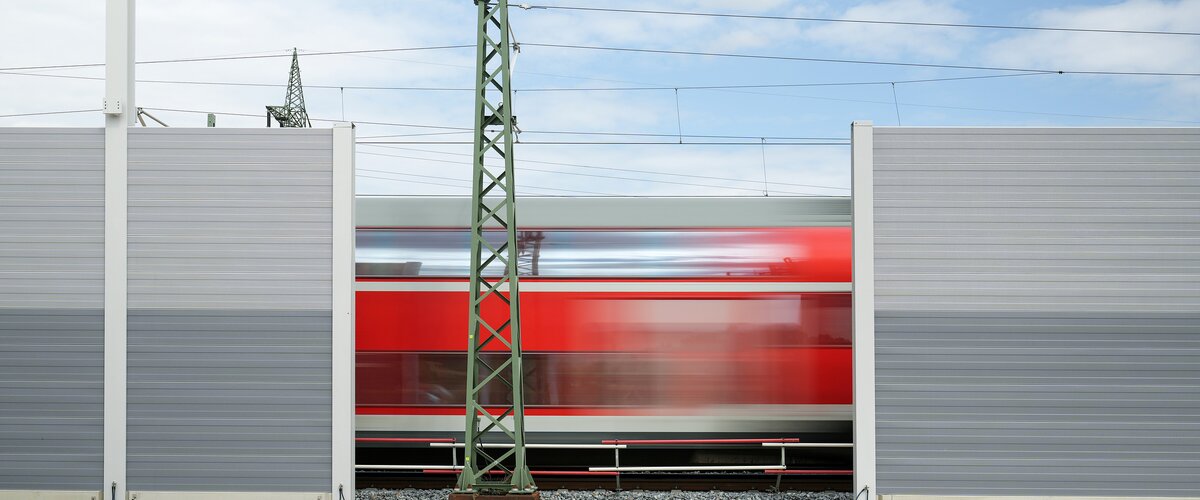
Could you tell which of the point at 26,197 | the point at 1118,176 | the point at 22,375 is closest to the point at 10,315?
the point at 22,375

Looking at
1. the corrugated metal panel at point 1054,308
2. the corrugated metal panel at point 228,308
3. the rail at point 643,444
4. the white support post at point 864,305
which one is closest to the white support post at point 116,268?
the corrugated metal panel at point 228,308

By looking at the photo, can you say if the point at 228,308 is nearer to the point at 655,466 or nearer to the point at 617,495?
the point at 617,495

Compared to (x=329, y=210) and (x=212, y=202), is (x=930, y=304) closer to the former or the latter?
(x=329, y=210)

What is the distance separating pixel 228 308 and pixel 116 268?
3.01 ft

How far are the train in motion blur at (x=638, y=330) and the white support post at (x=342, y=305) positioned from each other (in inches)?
58.3

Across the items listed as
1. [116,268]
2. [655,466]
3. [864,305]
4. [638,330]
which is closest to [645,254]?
[638,330]

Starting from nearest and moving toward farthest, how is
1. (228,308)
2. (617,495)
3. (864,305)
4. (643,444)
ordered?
(864,305), (228,308), (643,444), (617,495)

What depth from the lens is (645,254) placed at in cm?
810

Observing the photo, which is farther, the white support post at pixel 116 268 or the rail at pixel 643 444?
the rail at pixel 643 444

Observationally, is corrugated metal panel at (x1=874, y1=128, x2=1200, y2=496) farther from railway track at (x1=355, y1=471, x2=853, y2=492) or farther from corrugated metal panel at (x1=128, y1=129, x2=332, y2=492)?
corrugated metal panel at (x1=128, y1=129, x2=332, y2=492)

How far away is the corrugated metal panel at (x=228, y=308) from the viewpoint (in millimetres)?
6641

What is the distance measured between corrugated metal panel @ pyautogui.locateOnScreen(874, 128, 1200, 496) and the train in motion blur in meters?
1.48

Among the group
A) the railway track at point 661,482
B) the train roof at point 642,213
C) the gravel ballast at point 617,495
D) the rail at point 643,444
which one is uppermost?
the train roof at point 642,213

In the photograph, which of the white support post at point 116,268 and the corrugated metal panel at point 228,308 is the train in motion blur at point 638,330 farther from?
the white support post at point 116,268
